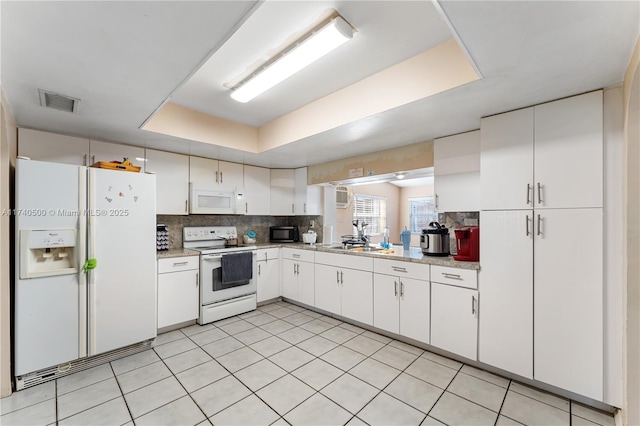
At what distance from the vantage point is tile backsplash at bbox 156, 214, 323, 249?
12.1 ft

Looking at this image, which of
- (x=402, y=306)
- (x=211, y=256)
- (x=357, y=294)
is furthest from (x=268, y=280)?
(x=402, y=306)

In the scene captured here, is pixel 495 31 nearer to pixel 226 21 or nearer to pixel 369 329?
pixel 226 21

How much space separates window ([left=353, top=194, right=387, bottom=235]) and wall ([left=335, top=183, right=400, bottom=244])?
0.43 feet

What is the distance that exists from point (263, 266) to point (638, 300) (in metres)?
3.50

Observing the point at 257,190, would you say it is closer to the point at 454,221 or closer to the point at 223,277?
the point at 223,277

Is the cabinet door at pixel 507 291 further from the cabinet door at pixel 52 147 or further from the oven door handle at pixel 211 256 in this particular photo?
the cabinet door at pixel 52 147

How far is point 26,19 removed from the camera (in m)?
1.24

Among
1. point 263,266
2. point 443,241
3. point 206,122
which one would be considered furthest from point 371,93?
point 263,266


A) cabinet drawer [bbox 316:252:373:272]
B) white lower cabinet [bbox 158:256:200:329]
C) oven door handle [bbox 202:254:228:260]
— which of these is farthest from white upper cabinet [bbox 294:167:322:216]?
white lower cabinet [bbox 158:256:200:329]

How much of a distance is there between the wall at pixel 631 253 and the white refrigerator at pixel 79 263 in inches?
140

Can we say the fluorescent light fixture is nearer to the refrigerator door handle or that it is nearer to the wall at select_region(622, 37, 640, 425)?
the refrigerator door handle

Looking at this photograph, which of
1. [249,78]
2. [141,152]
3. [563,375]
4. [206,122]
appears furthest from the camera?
[141,152]

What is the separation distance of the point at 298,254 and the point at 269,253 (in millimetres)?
441

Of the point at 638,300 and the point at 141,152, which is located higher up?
the point at 141,152
